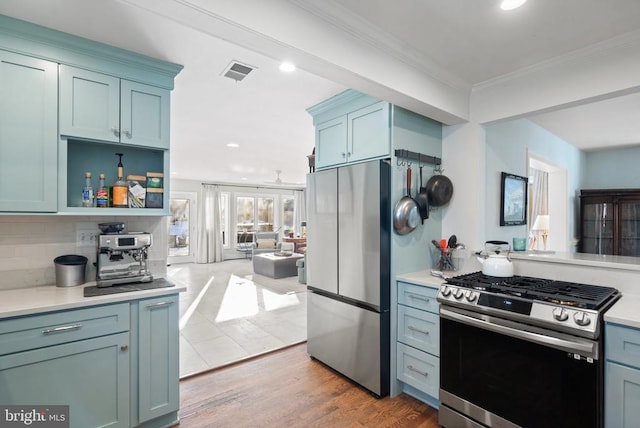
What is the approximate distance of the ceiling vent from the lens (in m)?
2.19

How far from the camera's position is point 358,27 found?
5.68 feet

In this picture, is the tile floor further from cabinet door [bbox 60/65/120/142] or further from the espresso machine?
cabinet door [bbox 60/65/120/142]

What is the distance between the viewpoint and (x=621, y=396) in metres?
1.49

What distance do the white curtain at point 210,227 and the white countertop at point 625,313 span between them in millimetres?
8784

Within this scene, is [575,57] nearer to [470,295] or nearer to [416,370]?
[470,295]

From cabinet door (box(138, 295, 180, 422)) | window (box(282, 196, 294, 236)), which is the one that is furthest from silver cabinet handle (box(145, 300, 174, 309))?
window (box(282, 196, 294, 236))

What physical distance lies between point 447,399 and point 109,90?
9.69 ft

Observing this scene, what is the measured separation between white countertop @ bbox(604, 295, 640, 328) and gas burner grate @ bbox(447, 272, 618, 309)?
5 centimetres

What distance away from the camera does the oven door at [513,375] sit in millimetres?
1511

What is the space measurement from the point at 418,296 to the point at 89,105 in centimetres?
254

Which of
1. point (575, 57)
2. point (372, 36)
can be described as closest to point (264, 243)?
point (372, 36)

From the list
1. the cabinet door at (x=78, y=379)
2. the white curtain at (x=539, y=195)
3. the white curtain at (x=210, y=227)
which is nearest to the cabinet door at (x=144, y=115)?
the cabinet door at (x=78, y=379)

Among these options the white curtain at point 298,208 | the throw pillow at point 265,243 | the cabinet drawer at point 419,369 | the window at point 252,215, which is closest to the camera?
the cabinet drawer at point 419,369

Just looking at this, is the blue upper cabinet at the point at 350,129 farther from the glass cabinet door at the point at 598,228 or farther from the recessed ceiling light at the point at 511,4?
the glass cabinet door at the point at 598,228
